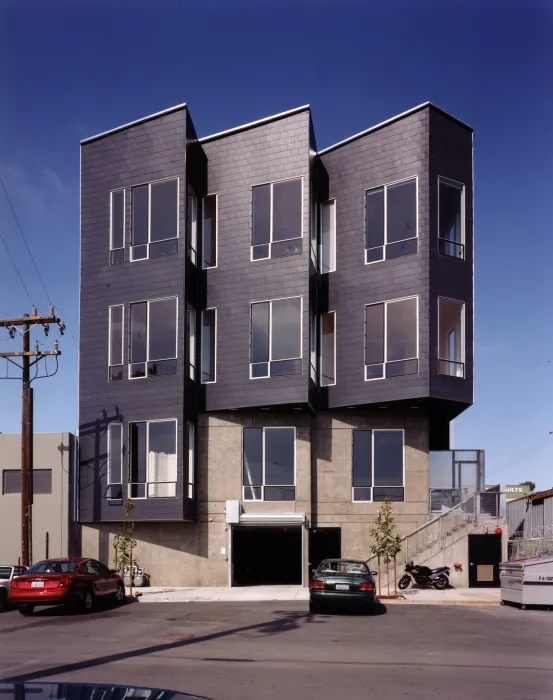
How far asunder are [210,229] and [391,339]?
8.36m

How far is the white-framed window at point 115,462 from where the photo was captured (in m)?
30.4

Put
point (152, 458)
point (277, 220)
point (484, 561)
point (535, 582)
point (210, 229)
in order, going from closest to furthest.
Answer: point (535, 582) → point (484, 561) → point (152, 458) → point (277, 220) → point (210, 229)

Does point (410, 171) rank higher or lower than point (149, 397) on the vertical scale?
higher

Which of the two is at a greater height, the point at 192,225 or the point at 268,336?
the point at 192,225

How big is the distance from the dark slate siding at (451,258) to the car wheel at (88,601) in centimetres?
1338

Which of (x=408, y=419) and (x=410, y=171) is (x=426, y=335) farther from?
(x=410, y=171)

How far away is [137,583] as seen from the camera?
29562 mm

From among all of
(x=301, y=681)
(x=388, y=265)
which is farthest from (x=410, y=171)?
(x=301, y=681)

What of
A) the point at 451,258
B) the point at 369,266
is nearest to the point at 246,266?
the point at 369,266

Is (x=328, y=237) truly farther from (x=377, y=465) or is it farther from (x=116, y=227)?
(x=377, y=465)

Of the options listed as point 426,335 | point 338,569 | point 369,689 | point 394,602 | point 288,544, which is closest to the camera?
point 369,689

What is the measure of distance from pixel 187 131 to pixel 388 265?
8.96 m

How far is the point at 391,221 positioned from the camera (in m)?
30.6

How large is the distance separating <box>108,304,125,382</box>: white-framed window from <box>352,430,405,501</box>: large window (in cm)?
912
